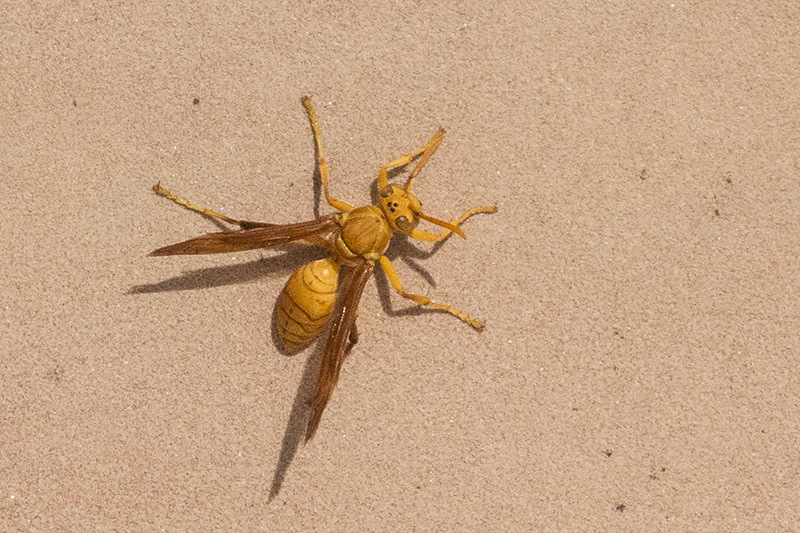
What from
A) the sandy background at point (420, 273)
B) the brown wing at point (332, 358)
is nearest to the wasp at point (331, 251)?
the brown wing at point (332, 358)

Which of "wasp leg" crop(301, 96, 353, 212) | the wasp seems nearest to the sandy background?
"wasp leg" crop(301, 96, 353, 212)

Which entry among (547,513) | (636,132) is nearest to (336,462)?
(547,513)

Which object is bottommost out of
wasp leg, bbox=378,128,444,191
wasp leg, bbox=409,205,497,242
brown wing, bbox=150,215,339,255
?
brown wing, bbox=150,215,339,255

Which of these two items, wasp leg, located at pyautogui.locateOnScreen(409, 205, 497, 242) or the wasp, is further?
wasp leg, located at pyautogui.locateOnScreen(409, 205, 497, 242)

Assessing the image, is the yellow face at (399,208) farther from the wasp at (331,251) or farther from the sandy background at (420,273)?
the sandy background at (420,273)

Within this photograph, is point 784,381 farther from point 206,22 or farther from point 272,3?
point 206,22

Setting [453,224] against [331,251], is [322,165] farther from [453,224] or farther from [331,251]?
[453,224]

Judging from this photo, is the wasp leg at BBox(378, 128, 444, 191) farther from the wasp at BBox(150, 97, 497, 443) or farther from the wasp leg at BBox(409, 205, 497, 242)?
the wasp leg at BBox(409, 205, 497, 242)

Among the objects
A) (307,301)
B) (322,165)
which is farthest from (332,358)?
(322,165)
